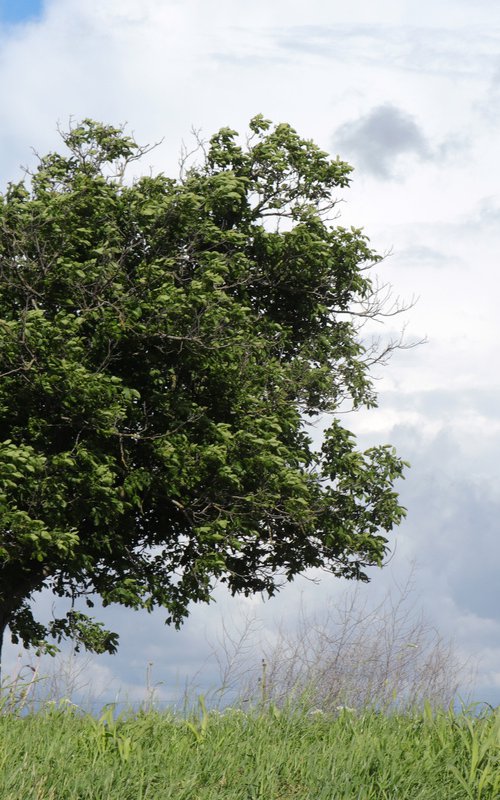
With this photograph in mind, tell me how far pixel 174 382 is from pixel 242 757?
36.2 ft

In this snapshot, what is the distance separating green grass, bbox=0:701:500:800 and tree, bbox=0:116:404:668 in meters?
8.00

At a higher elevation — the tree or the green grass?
the tree

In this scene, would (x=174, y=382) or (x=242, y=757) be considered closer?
(x=242, y=757)

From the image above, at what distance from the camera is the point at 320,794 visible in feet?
22.3

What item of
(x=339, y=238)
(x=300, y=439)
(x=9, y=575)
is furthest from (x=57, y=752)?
(x=339, y=238)

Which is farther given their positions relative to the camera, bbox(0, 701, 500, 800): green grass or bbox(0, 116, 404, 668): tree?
bbox(0, 116, 404, 668): tree

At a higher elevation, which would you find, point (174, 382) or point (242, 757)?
point (174, 382)

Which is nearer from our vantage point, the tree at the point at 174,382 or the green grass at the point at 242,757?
the green grass at the point at 242,757

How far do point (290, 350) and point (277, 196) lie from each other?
12.0 feet

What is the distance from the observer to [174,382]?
58.9 feet

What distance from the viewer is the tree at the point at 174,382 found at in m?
16.8

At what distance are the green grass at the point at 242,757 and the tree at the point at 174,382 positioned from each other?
8002mm

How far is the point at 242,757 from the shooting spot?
7.52m

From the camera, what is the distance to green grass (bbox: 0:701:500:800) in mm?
6680
